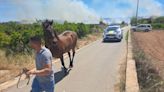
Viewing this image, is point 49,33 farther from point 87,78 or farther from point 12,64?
point 12,64

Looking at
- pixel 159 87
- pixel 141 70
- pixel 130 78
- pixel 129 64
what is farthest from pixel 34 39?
pixel 129 64

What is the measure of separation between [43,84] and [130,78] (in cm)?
597

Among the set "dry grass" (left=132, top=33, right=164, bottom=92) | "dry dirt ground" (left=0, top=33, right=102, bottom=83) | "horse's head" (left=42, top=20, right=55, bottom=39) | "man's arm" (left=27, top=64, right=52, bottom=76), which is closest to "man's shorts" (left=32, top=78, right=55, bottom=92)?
"man's arm" (left=27, top=64, right=52, bottom=76)

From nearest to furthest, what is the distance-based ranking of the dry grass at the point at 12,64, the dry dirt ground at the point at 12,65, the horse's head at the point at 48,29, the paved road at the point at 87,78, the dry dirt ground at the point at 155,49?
1. the paved road at the point at 87,78
2. the horse's head at the point at 48,29
3. the dry dirt ground at the point at 12,65
4. the dry grass at the point at 12,64
5. the dry dirt ground at the point at 155,49

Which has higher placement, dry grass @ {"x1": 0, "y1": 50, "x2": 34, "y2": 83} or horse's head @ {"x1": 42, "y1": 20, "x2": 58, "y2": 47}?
horse's head @ {"x1": 42, "y1": 20, "x2": 58, "y2": 47}

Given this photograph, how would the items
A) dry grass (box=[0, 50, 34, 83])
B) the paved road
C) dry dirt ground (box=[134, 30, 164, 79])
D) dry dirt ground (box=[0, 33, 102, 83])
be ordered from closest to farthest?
1. the paved road
2. dry dirt ground (box=[0, 33, 102, 83])
3. dry grass (box=[0, 50, 34, 83])
4. dry dirt ground (box=[134, 30, 164, 79])

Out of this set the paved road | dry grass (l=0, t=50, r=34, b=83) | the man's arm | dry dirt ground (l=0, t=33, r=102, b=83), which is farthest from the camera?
dry grass (l=0, t=50, r=34, b=83)

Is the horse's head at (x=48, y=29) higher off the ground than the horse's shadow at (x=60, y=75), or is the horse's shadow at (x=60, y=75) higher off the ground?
the horse's head at (x=48, y=29)

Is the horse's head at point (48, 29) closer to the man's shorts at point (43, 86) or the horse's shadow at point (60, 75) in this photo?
the horse's shadow at point (60, 75)

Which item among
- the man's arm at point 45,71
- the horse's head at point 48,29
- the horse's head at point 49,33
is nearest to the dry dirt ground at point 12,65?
the horse's head at point 49,33

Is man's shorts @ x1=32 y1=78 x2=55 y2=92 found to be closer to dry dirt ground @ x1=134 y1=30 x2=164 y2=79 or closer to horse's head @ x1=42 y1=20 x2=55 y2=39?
horse's head @ x1=42 y1=20 x2=55 y2=39

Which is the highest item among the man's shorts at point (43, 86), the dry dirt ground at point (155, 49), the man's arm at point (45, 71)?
the man's arm at point (45, 71)

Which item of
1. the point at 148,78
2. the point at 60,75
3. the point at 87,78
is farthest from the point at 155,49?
the point at 148,78

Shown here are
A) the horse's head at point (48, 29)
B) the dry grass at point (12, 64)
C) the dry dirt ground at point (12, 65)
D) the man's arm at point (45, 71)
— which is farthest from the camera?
the dry grass at point (12, 64)
